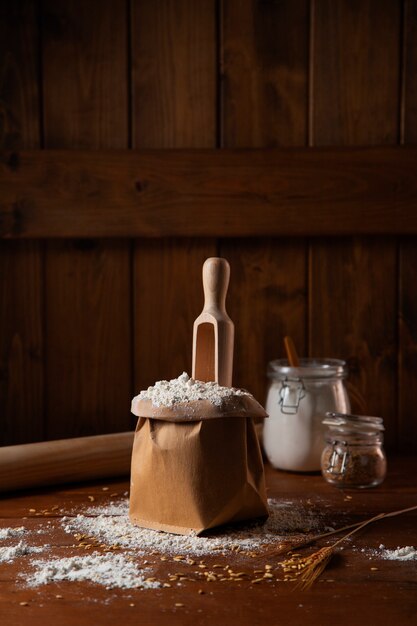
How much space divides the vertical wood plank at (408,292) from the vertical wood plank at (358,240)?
0.01 metres

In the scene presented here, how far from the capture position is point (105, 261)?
156 cm

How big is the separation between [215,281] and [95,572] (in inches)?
15.8

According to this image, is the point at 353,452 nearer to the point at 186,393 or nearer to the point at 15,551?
the point at 186,393

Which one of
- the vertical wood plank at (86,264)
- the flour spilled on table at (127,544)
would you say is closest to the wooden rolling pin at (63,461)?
the flour spilled on table at (127,544)

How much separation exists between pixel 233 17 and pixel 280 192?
0.33 metres

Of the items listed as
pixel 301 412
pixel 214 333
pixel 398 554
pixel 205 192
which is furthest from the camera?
pixel 205 192

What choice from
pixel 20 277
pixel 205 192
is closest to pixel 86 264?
pixel 20 277

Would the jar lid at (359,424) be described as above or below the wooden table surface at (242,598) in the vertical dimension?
above

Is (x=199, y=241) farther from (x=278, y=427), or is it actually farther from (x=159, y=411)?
(x=159, y=411)

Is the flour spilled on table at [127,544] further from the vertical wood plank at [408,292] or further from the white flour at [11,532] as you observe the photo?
the vertical wood plank at [408,292]

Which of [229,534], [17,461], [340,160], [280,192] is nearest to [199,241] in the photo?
[280,192]

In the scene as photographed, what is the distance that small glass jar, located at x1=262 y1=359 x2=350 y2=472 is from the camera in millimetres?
1362

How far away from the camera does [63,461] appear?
1.30 meters

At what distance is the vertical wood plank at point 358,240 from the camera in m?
1.54
